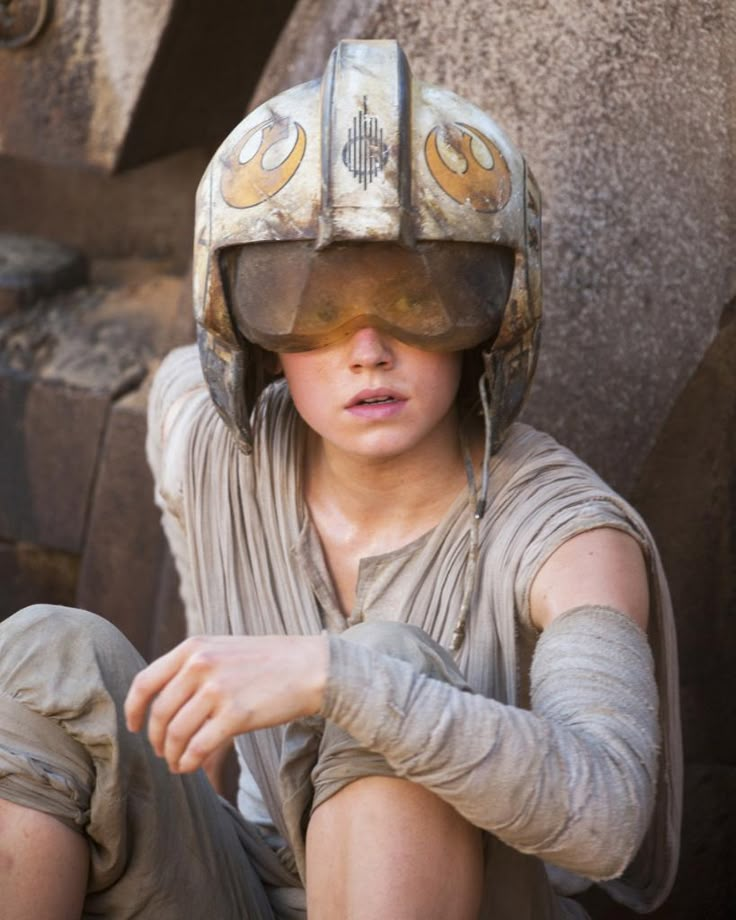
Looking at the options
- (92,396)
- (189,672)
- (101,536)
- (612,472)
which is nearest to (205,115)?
(92,396)

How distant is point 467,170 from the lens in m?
2.55

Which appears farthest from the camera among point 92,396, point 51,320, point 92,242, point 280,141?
point 92,242

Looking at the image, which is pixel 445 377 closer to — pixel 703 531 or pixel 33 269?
pixel 703 531

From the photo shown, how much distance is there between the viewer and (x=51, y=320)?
462 centimetres

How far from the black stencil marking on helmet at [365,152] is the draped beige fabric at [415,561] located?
0.60 metres

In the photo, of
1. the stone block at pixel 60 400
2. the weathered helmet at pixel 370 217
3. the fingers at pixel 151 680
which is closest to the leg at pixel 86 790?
the fingers at pixel 151 680

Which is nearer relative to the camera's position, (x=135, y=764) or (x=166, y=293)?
(x=135, y=764)

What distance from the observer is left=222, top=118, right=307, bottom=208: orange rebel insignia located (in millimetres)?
2533

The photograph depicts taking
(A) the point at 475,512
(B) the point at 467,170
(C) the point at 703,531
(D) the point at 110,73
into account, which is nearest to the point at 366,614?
(A) the point at 475,512

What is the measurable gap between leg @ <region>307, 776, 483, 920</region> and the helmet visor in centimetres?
75

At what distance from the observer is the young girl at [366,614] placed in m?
2.13

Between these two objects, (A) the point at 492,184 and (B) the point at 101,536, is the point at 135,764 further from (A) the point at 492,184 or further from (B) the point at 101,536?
(B) the point at 101,536

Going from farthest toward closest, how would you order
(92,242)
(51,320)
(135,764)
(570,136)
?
(92,242), (51,320), (570,136), (135,764)

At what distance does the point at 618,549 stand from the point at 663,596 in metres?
0.23
